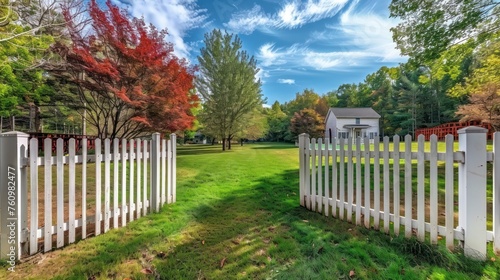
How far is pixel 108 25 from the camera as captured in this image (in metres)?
9.40

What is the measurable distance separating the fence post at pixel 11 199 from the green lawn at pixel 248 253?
0.79 ft

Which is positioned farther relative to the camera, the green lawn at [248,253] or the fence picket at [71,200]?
the fence picket at [71,200]

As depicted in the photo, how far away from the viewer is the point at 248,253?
93.8 inches

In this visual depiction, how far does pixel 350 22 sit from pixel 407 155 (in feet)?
25.0

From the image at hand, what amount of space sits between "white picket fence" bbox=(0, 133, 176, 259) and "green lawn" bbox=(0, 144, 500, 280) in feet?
0.64

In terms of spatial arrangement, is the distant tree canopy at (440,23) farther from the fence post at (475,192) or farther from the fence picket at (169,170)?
the fence picket at (169,170)

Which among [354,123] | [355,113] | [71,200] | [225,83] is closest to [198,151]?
[225,83]

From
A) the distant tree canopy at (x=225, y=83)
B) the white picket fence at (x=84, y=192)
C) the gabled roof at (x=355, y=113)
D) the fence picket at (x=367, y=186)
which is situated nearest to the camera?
the white picket fence at (x=84, y=192)

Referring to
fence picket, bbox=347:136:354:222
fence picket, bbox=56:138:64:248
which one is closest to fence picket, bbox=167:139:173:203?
fence picket, bbox=56:138:64:248

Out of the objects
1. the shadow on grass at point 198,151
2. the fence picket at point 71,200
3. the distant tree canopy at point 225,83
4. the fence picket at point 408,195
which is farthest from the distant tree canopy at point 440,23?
the shadow on grass at point 198,151

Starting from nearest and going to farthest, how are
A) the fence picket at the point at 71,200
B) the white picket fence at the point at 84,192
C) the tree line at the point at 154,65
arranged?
the white picket fence at the point at 84,192 → the fence picket at the point at 71,200 → the tree line at the point at 154,65

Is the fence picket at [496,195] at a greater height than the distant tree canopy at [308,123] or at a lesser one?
lesser

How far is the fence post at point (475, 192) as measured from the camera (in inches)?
84.4

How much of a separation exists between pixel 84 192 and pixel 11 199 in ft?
1.99
